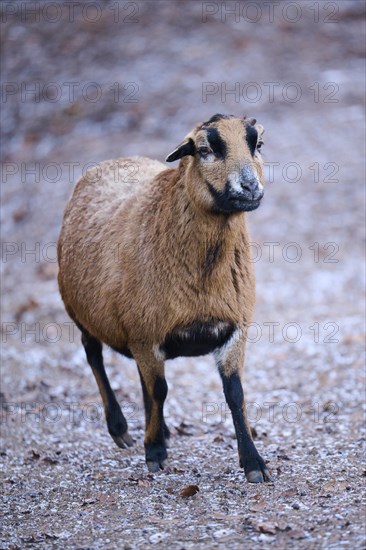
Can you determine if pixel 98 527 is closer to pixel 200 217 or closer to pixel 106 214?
pixel 200 217

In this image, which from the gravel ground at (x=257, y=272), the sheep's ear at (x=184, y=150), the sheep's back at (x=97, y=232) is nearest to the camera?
the gravel ground at (x=257, y=272)

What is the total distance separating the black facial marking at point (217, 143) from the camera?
681 cm

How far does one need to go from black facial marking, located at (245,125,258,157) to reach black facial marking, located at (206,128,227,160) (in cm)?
20

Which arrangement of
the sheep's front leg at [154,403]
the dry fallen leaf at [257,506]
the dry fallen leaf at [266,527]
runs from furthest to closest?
the sheep's front leg at [154,403] → the dry fallen leaf at [257,506] → the dry fallen leaf at [266,527]

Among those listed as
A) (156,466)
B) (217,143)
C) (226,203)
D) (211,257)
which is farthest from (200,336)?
(217,143)

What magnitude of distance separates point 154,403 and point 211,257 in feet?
4.19

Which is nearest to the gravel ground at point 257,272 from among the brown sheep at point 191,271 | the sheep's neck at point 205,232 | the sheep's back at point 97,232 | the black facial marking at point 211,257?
the brown sheep at point 191,271

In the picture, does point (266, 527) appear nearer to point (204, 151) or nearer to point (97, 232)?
point (204, 151)

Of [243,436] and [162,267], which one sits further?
[162,267]

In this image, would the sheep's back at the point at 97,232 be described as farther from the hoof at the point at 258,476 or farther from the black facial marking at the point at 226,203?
the hoof at the point at 258,476

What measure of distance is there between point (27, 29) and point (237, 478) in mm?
18821

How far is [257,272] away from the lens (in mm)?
14719

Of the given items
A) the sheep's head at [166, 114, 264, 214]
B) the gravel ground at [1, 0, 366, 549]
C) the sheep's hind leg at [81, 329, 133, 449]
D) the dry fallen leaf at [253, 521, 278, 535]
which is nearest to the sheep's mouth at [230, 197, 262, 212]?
the sheep's head at [166, 114, 264, 214]

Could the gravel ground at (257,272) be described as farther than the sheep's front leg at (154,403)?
No
